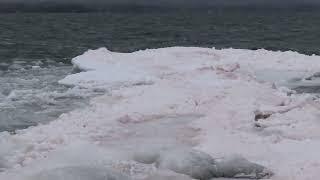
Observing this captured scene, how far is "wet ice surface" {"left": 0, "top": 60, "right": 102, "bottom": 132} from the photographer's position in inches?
383

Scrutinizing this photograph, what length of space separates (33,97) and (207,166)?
5802 mm

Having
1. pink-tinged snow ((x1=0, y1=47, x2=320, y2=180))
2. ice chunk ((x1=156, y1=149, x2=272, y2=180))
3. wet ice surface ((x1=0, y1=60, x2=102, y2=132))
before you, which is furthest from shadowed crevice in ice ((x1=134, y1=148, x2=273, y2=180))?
wet ice surface ((x1=0, y1=60, x2=102, y2=132))

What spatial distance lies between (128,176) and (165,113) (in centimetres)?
355

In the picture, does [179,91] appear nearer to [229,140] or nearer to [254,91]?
[254,91]

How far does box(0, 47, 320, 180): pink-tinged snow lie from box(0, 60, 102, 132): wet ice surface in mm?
466

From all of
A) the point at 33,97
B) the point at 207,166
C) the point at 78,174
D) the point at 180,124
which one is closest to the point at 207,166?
the point at 207,166

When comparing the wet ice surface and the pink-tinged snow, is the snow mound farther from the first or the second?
the wet ice surface

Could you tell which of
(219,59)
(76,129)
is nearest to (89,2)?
(219,59)

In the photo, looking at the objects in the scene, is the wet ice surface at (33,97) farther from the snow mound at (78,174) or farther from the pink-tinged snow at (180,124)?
the snow mound at (78,174)

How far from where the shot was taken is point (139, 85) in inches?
508

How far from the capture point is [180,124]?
29.7 ft

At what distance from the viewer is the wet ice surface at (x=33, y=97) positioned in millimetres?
9734

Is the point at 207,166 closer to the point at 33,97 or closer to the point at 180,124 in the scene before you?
the point at 180,124

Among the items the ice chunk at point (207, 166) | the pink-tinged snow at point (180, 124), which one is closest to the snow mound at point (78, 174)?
the pink-tinged snow at point (180, 124)
